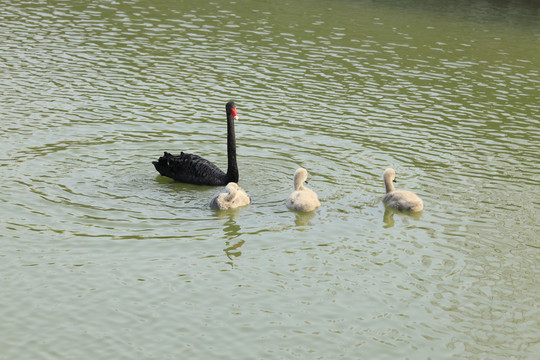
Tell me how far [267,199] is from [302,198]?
854 millimetres

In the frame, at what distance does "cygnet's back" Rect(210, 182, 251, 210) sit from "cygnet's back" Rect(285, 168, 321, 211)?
2.28ft

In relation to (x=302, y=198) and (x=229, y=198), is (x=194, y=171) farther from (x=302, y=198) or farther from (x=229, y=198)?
(x=302, y=198)

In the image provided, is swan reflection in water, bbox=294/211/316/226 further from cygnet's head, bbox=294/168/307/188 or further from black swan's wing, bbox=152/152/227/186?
black swan's wing, bbox=152/152/227/186

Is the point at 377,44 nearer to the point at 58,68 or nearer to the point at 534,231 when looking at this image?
the point at 58,68

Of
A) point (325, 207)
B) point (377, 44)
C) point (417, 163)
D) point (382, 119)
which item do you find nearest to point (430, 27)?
point (377, 44)

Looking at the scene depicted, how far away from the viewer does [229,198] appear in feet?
37.2

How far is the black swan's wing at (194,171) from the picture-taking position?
41.3 feet

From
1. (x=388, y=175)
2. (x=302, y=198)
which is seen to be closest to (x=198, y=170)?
(x=302, y=198)

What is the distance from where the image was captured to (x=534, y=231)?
37.4ft

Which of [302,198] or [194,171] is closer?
[302,198]

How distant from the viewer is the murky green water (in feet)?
28.1

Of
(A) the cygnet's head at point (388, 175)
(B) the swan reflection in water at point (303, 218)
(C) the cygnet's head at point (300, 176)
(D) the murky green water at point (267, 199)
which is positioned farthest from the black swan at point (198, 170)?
(A) the cygnet's head at point (388, 175)

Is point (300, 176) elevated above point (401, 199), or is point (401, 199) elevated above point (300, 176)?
point (300, 176)

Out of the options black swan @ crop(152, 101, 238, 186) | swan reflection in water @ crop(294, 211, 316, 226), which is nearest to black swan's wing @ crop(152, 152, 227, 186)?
black swan @ crop(152, 101, 238, 186)
